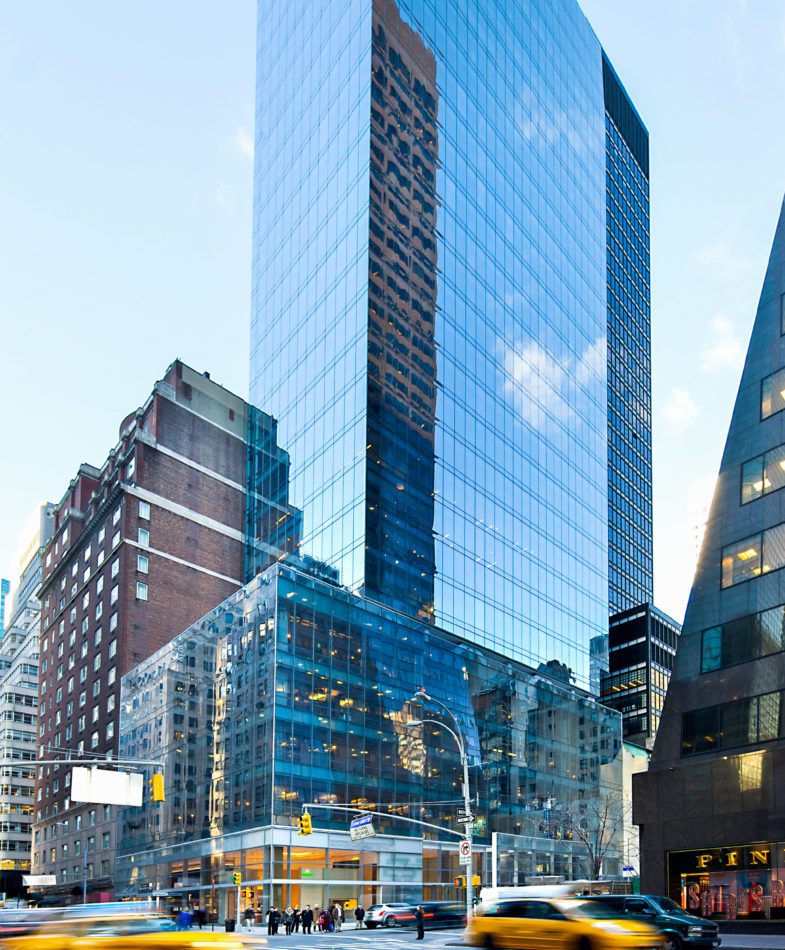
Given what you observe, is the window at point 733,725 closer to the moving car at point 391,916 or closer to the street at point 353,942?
the street at point 353,942

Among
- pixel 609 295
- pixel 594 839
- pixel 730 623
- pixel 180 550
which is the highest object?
pixel 609 295

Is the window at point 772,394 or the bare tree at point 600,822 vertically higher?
the window at point 772,394

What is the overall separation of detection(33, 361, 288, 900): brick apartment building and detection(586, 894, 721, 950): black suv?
7576 centimetres

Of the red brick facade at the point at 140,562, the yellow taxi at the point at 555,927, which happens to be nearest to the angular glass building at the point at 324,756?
the red brick facade at the point at 140,562

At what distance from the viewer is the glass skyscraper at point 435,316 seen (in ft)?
281

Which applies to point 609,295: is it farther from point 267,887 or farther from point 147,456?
point 267,887

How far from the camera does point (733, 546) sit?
43.1 metres

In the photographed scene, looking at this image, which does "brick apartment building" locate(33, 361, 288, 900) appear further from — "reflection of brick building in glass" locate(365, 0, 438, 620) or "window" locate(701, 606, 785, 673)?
"window" locate(701, 606, 785, 673)

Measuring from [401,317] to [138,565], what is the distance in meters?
35.7

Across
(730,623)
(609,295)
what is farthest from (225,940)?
(609,295)

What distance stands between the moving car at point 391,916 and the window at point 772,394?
3398cm

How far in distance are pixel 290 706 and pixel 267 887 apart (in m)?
11.2

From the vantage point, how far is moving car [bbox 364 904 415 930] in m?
57.6

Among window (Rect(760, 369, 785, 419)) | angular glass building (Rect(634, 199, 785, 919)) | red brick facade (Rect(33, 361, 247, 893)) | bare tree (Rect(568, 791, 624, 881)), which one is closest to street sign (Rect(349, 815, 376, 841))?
angular glass building (Rect(634, 199, 785, 919))
